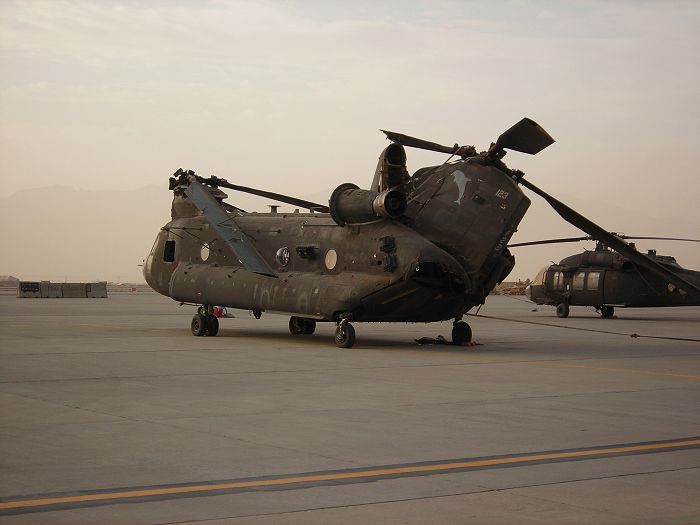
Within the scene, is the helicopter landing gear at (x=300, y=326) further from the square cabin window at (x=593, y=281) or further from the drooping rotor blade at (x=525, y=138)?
the square cabin window at (x=593, y=281)

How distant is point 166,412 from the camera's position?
12.0 m

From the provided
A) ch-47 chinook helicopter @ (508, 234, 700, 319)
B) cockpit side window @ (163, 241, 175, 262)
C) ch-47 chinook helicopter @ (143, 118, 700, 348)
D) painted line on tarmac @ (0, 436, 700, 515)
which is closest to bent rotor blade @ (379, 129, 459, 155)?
ch-47 chinook helicopter @ (143, 118, 700, 348)

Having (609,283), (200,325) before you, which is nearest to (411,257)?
(200,325)

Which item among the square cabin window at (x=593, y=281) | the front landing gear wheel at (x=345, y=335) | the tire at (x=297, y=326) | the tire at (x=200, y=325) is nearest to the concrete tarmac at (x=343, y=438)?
the front landing gear wheel at (x=345, y=335)

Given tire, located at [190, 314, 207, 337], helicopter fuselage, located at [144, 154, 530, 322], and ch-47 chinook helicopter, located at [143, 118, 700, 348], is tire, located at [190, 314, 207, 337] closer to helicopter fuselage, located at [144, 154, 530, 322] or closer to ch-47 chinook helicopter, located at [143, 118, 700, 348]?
ch-47 chinook helicopter, located at [143, 118, 700, 348]

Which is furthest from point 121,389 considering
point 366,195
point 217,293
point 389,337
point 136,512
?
point 389,337

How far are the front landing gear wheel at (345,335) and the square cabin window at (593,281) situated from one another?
23998mm

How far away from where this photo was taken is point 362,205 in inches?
932

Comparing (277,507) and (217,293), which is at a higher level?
(217,293)

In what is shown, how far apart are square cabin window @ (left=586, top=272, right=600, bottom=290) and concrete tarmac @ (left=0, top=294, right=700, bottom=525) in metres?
23.9

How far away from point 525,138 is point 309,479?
1593cm

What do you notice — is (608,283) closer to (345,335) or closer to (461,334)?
(461,334)

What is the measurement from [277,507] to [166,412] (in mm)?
5013

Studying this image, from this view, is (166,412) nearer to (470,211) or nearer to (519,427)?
(519,427)
